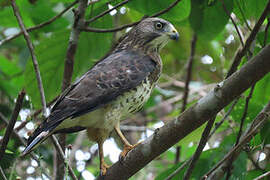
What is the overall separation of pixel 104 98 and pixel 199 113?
1.17m

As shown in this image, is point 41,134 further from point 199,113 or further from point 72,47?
point 199,113

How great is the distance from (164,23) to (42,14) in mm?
1342

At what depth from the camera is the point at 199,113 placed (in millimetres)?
2762

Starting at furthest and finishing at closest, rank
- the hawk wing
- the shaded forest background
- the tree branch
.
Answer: the hawk wing
the shaded forest background
the tree branch

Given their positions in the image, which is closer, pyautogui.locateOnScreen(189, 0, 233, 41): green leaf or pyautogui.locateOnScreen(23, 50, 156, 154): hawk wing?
pyautogui.locateOnScreen(23, 50, 156, 154): hawk wing

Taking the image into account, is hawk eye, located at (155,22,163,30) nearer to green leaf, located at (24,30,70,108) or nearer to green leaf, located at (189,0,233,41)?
green leaf, located at (189,0,233,41)

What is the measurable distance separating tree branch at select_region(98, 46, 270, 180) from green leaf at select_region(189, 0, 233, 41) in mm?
1212

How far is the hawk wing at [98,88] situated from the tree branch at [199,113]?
61cm

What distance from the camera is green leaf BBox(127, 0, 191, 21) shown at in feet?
12.0

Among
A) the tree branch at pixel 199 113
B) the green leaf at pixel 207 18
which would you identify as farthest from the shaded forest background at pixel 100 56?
Answer: the tree branch at pixel 199 113

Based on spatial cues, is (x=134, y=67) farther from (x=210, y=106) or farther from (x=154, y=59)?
(x=210, y=106)

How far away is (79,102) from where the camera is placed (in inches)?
146

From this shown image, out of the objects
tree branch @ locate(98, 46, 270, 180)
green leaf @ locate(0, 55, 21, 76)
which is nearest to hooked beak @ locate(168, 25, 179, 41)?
tree branch @ locate(98, 46, 270, 180)

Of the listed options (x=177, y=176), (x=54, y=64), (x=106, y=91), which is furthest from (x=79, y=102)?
(x=177, y=176)
